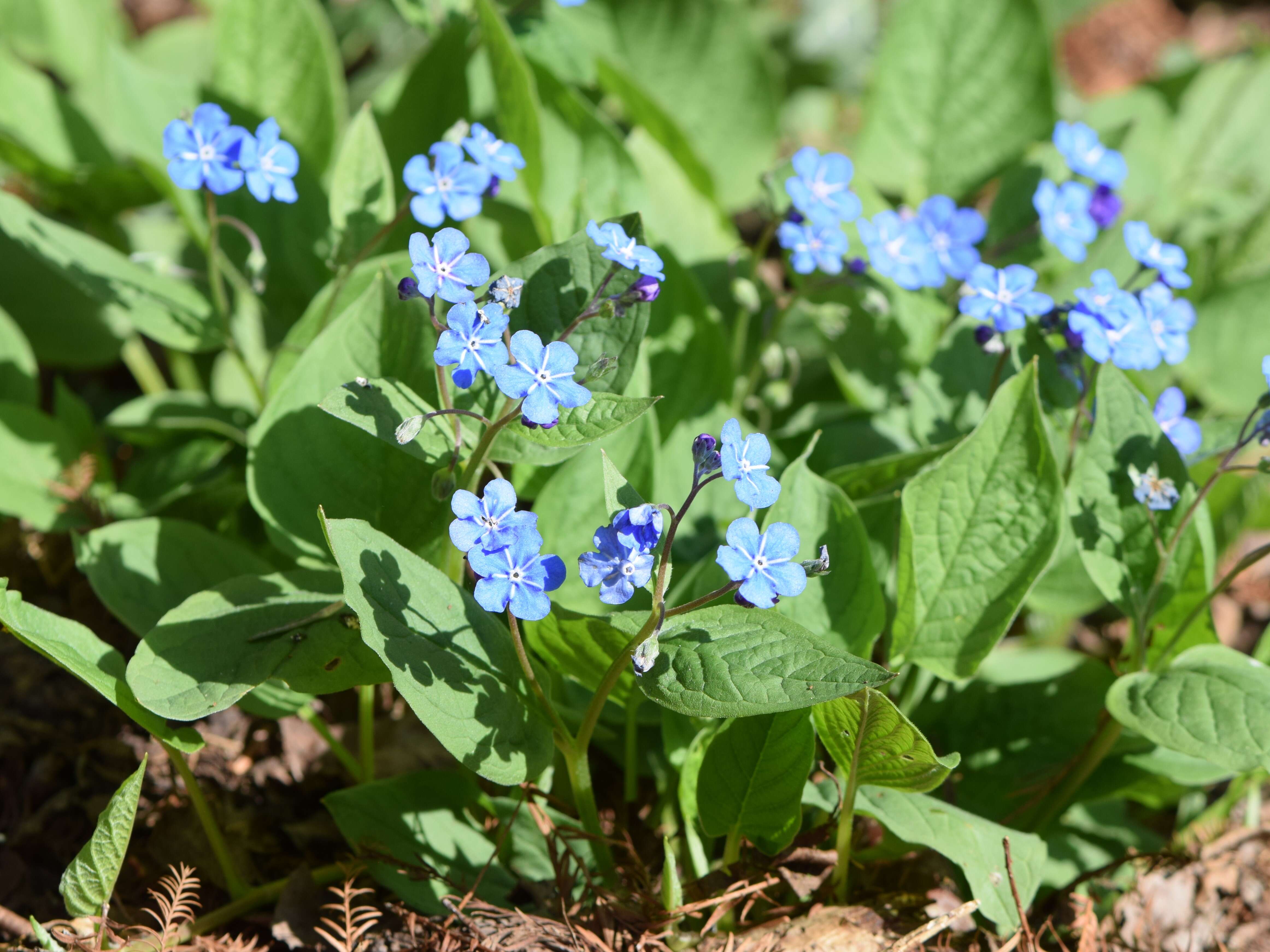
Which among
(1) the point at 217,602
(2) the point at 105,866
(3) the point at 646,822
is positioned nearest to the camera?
(2) the point at 105,866

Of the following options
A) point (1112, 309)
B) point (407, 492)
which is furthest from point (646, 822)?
point (1112, 309)

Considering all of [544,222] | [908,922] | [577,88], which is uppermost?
[577,88]

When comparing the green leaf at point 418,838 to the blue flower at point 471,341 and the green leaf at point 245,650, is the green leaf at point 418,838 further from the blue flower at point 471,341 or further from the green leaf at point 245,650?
the blue flower at point 471,341

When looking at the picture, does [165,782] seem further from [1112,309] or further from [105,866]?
[1112,309]

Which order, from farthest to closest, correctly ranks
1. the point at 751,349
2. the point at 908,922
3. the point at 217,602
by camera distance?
the point at 751,349, the point at 908,922, the point at 217,602

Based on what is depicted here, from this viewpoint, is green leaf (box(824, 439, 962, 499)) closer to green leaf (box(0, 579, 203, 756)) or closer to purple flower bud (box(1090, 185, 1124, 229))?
purple flower bud (box(1090, 185, 1124, 229))

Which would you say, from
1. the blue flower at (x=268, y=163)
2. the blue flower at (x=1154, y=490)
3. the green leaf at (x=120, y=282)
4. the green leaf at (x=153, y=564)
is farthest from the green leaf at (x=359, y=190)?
the blue flower at (x=1154, y=490)

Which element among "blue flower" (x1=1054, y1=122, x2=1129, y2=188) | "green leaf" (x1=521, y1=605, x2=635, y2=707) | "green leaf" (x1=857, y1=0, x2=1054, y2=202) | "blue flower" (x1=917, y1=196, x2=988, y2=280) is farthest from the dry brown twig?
"green leaf" (x1=857, y1=0, x2=1054, y2=202)

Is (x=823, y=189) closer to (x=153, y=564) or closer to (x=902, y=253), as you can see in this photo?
(x=902, y=253)
